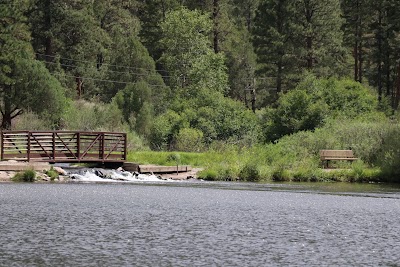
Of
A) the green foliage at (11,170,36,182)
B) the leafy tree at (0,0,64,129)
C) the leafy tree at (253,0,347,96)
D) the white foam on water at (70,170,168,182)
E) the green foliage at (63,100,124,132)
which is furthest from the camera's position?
the leafy tree at (253,0,347,96)

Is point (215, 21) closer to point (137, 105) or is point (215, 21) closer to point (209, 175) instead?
point (137, 105)

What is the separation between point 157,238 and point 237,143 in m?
43.0

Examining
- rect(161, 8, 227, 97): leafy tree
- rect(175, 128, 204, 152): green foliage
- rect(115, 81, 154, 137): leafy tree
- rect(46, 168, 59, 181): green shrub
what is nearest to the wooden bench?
rect(175, 128, 204, 152): green foliage

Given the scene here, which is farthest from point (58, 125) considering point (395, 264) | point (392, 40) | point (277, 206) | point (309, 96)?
point (395, 264)

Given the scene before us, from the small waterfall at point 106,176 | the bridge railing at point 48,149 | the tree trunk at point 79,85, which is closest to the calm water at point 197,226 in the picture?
the small waterfall at point 106,176

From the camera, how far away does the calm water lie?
23.6 meters

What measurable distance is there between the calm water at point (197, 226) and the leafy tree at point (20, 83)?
101 ft

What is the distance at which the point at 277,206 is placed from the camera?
3747 cm

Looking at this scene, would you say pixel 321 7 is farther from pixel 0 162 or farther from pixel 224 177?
pixel 0 162

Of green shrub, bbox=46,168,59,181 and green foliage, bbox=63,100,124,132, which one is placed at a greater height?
green foliage, bbox=63,100,124,132

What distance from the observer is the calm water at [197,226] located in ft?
77.4

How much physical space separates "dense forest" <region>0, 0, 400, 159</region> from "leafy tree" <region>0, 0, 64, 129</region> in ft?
0.32

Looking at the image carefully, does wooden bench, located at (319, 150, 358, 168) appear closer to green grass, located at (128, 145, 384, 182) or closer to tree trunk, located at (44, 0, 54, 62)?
green grass, located at (128, 145, 384, 182)

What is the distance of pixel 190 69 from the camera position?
88.9 meters
